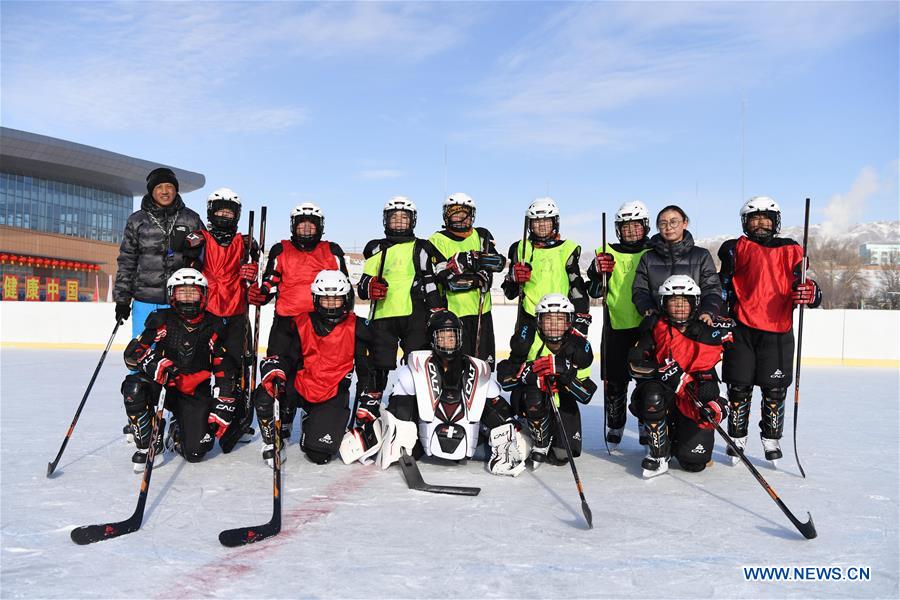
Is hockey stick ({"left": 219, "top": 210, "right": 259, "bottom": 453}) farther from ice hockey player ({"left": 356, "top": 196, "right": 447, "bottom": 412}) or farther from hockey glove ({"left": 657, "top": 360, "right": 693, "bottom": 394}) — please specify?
hockey glove ({"left": 657, "top": 360, "right": 693, "bottom": 394})

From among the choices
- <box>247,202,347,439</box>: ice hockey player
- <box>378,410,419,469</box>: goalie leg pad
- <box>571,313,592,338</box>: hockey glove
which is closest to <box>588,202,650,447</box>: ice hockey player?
<box>571,313,592,338</box>: hockey glove

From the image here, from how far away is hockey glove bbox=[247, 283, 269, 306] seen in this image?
4219mm

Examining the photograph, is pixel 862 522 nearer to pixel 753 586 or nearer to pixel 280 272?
pixel 753 586

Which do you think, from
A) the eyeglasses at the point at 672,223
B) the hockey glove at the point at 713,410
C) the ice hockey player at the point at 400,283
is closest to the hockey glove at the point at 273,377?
the ice hockey player at the point at 400,283

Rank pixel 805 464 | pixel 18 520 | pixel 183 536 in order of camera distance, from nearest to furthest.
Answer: pixel 183 536 → pixel 18 520 → pixel 805 464

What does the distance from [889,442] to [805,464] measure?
119 cm

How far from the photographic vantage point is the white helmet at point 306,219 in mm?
4395

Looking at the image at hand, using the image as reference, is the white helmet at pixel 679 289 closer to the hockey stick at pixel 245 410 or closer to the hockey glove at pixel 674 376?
the hockey glove at pixel 674 376

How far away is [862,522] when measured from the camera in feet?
9.86

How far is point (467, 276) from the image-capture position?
445 cm

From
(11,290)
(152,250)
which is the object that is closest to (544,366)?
(152,250)

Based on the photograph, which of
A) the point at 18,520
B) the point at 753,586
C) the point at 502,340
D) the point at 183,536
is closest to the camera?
the point at 753,586

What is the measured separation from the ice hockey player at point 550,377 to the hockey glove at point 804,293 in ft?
3.95

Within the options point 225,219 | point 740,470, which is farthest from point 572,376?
point 225,219
